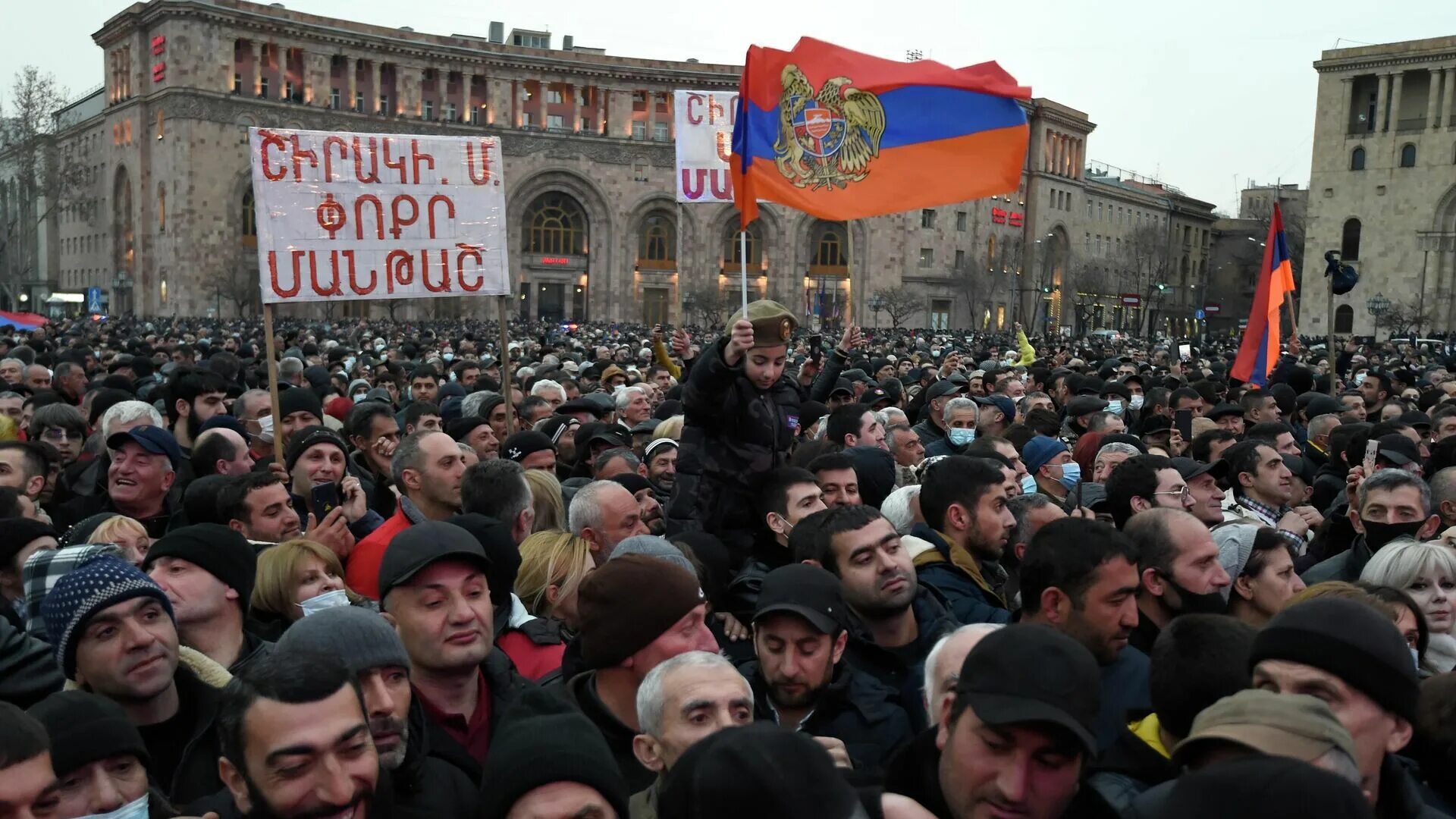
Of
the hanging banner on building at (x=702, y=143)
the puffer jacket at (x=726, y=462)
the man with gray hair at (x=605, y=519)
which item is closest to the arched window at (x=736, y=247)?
the hanging banner on building at (x=702, y=143)

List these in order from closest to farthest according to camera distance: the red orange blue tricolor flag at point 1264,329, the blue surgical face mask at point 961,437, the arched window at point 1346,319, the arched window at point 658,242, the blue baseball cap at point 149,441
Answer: the blue baseball cap at point 149,441, the blue surgical face mask at point 961,437, the red orange blue tricolor flag at point 1264,329, the arched window at point 1346,319, the arched window at point 658,242

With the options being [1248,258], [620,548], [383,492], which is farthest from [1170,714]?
[1248,258]

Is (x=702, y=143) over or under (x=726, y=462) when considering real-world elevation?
over

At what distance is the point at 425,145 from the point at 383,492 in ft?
8.97

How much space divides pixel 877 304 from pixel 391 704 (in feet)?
223

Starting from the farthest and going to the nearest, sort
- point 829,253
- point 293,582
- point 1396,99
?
point 829,253 → point 1396,99 → point 293,582

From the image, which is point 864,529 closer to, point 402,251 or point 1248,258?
point 402,251

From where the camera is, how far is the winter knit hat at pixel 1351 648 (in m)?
2.79

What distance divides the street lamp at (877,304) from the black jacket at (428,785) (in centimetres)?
6734

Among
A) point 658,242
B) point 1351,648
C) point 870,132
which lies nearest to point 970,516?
point 1351,648

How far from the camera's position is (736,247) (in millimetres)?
67625

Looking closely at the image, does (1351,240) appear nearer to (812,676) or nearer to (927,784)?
(812,676)

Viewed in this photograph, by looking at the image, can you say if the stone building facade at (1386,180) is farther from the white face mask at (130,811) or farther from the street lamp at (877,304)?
the white face mask at (130,811)

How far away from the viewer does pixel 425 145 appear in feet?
28.1
